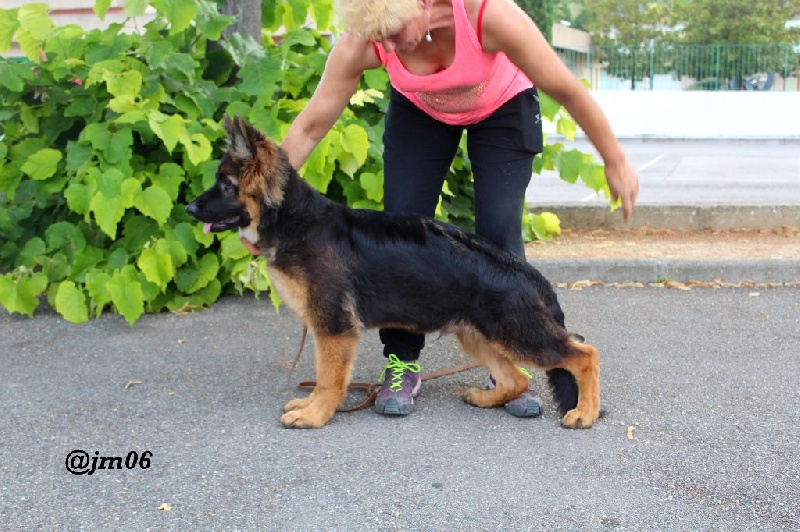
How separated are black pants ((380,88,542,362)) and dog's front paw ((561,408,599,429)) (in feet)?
2.80

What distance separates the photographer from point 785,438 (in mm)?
4008

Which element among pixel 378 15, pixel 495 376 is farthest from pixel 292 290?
pixel 378 15

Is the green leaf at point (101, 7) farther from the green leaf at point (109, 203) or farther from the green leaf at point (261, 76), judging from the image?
the green leaf at point (109, 203)

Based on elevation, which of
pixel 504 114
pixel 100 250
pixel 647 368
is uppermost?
pixel 504 114

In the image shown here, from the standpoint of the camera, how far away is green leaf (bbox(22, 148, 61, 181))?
6.06m

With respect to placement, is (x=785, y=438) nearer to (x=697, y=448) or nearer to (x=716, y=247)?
(x=697, y=448)

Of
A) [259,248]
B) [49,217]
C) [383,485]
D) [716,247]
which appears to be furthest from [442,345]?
[716,247]

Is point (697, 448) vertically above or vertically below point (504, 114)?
below

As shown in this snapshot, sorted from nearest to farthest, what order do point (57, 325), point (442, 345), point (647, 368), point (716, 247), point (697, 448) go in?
point (697, 448) < point (647, 368) < point (442, 345) < point (57, 325) < point (716, 247)

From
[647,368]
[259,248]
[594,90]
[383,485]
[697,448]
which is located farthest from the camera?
[594,90]

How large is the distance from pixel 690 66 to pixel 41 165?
71.3 ft

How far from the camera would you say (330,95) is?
14.3ft

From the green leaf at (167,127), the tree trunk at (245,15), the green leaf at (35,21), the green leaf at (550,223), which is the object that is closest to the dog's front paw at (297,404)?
the green leaf at (167,127)

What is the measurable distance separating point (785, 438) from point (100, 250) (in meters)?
4.46
